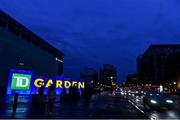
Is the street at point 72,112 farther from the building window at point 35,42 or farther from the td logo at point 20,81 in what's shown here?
the building window at point 35,42

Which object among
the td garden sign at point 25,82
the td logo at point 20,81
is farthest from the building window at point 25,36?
the td logo at point 20,81

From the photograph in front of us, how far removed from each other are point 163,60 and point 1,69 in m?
124

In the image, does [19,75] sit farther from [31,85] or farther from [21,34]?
[21,34]

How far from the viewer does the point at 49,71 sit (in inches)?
4564

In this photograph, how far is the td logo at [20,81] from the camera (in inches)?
1670

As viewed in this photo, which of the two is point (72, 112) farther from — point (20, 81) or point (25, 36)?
point (25, 36)

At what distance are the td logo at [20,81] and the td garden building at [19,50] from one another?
13910mm

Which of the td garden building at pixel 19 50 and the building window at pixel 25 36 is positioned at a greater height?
the building window at pixel 25 36

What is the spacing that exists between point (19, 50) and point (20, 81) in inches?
1690

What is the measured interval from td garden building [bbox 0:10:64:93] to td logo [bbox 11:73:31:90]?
1391 cm

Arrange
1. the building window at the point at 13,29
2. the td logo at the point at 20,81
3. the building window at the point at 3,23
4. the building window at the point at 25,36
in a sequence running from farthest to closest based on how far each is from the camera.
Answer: the building window at the point at 25,36
the building window at the point at 13,29
the building window at the point at 3,23
the td logo at the point at 20,81

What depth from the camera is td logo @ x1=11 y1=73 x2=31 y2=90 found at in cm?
4241

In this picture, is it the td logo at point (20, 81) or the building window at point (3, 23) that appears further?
the building window at point (3, 23)

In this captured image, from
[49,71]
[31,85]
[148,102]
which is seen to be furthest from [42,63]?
[148,102]
